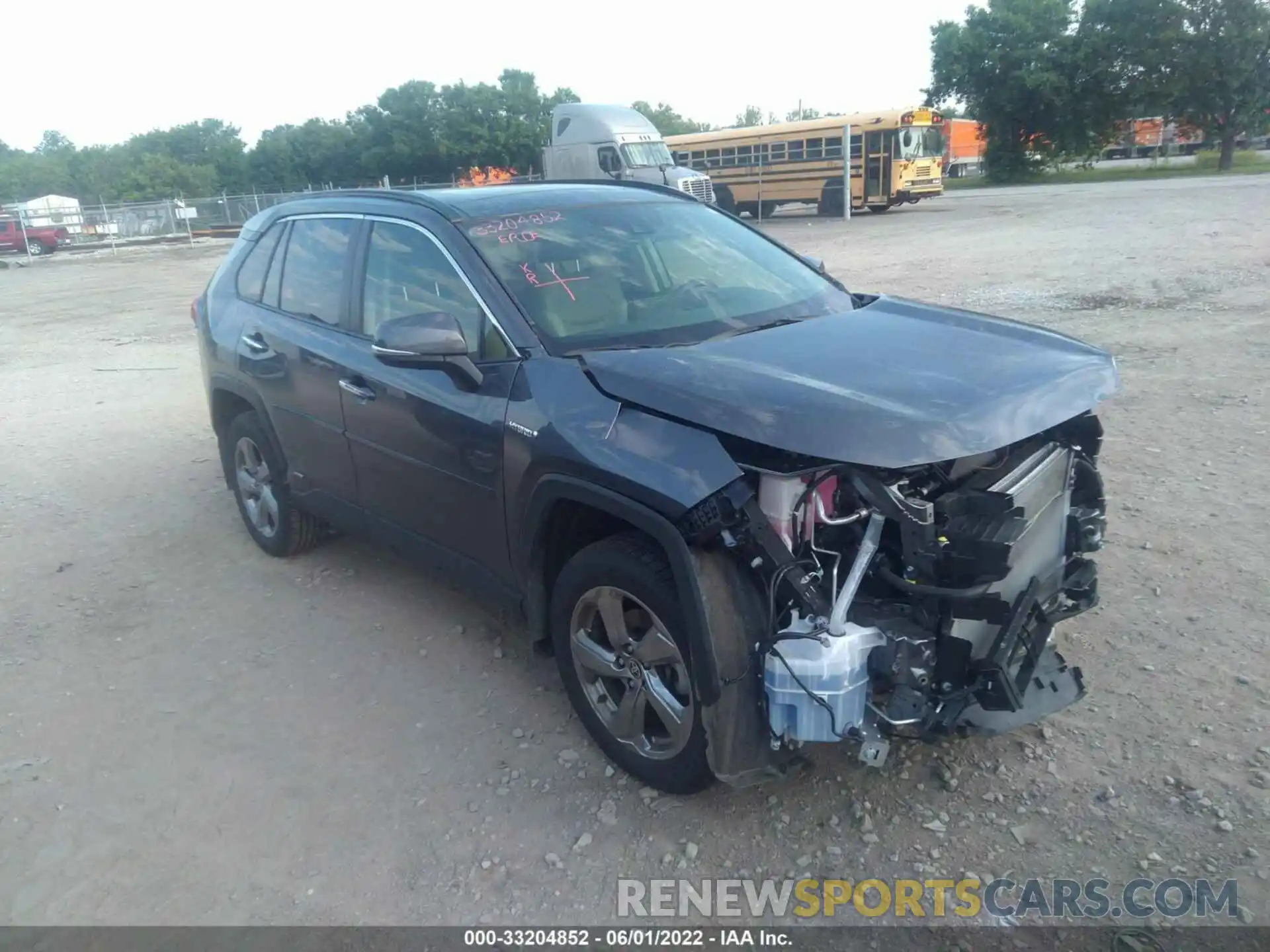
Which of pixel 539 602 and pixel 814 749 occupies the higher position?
pixel 539 602

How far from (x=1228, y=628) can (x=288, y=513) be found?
4489 mm

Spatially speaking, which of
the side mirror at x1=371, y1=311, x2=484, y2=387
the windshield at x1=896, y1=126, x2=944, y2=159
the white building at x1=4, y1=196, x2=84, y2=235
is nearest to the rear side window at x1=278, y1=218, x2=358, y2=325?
the side mirror at x1=371, y1=311, x2=484, y2=387

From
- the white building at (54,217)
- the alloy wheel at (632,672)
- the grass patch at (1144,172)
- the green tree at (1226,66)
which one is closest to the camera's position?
the alloy wheel at (632,672)

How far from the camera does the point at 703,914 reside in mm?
2893

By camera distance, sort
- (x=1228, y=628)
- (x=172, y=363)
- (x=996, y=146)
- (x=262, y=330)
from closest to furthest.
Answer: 1. (x=1228, y=628)
2. (x=262, y=330)
3. (x=172, y=363)
4. (x=996, y=146)

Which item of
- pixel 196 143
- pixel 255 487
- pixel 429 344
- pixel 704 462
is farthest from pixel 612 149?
pixel 196 143

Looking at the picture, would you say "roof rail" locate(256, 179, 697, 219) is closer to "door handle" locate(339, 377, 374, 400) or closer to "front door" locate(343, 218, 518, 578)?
Answer: "front door" locate(343, 218, 518, 578)

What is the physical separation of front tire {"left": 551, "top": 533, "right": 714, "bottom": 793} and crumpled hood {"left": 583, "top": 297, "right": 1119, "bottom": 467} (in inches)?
20.8

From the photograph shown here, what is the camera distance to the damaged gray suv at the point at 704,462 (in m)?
2.83

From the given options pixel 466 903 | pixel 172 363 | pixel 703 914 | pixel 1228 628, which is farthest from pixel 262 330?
pixel 172 363

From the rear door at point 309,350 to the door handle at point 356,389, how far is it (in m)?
0.05

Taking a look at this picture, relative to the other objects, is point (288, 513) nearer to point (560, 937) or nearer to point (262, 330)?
point (262, 330)

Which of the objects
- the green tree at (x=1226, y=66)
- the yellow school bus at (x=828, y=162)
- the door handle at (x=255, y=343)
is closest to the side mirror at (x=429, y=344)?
the door handle at (x=255, y=343)

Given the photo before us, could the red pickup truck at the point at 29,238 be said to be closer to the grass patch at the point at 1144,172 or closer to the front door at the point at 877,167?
the front door at the point at 877,167
